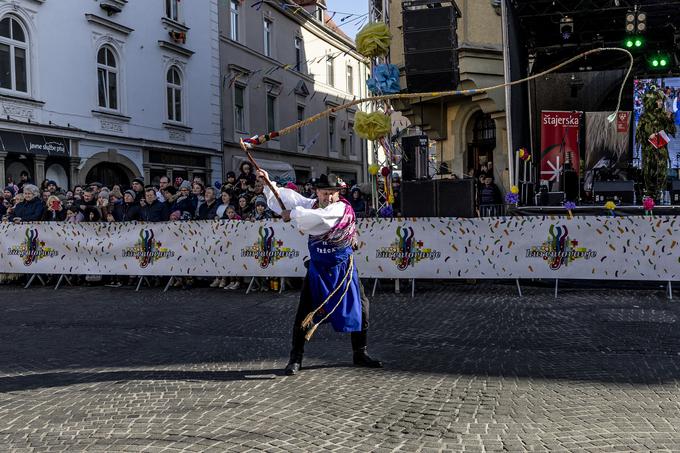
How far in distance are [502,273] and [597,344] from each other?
3.62 meters

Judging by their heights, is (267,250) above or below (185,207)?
below

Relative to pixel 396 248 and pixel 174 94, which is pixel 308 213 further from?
pixel 174 94

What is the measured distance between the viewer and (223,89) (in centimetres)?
2934

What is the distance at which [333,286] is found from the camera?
6254 millimetres

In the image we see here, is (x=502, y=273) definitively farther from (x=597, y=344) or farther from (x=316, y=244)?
(x=316, y=244)

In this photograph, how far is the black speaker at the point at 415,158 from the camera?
13891mm

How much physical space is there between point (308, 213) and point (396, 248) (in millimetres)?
5509

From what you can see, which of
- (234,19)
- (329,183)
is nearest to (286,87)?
(234,19)

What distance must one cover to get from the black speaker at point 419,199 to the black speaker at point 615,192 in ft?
Answer: 18.4

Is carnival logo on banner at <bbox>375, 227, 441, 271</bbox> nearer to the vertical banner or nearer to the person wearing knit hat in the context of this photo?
the person wearing knit hat

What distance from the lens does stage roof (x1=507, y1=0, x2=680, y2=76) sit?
16328mm

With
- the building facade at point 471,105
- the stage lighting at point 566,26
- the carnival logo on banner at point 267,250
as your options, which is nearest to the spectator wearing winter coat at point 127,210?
the carnival logo on banner at point 267,250

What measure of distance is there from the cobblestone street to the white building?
37.1 feet

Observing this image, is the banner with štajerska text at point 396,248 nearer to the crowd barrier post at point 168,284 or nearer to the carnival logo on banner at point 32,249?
the carnival logo on banner at point 32,249
